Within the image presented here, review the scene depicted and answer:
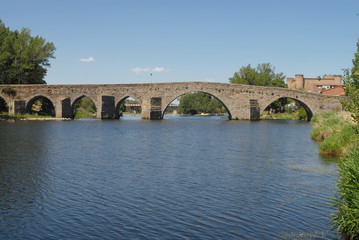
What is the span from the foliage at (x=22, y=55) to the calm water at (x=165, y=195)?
46.3 meters

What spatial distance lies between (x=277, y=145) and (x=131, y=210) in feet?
52.1

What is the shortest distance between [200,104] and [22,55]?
2606 inches

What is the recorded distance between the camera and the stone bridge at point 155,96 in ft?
179

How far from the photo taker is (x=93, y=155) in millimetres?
19062

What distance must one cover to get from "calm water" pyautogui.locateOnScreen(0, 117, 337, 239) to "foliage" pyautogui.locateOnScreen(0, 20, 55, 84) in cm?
4630

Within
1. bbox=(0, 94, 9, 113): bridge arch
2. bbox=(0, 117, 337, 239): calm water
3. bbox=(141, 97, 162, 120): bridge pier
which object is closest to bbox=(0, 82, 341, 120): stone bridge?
bbox=(141, 97, 162, 120): bridge pier

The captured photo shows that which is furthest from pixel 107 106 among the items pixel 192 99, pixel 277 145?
pixel 192 99

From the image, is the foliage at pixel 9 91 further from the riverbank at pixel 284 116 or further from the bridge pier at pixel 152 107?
the riverbank at pixel 284 116

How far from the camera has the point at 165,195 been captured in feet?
36.0

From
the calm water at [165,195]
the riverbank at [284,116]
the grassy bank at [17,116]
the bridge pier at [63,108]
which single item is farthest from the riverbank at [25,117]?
the riverbank at [284,116]

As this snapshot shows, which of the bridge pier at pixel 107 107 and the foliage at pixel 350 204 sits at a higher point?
the bridge pier at pixel 107 107

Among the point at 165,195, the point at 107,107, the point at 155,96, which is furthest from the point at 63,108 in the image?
Answer: the point at 165,195

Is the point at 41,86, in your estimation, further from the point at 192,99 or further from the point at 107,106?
the point at 192,99

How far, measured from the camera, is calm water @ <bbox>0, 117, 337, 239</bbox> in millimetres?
8109
